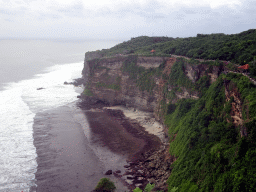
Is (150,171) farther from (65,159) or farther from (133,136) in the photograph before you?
(65,159)

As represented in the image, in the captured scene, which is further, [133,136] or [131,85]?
[131,85]

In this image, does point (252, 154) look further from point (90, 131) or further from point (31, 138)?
point (31, 138)

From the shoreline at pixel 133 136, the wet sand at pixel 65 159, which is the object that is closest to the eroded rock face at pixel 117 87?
the shoreline at pixel 133 136

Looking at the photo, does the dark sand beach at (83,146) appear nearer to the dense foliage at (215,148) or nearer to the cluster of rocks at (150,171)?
the cluster of rocks at (150,171)

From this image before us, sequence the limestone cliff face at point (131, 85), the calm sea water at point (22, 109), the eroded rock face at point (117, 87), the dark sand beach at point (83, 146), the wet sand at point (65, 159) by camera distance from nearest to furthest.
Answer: the wet sand at point (65, 159) < the dark sand beach at point (83, 146) < the calm sea water at point (22, 109) < the limestone cliff face at point (131, 85) < the eroded rock face at point (117, 87)

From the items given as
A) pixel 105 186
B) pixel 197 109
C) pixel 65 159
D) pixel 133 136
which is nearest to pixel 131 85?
pixel 133 136

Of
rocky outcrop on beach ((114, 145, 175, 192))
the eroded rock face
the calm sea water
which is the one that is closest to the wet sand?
the calm sea water

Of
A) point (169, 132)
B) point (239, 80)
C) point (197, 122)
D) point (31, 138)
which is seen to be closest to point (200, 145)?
point (197, 122)
